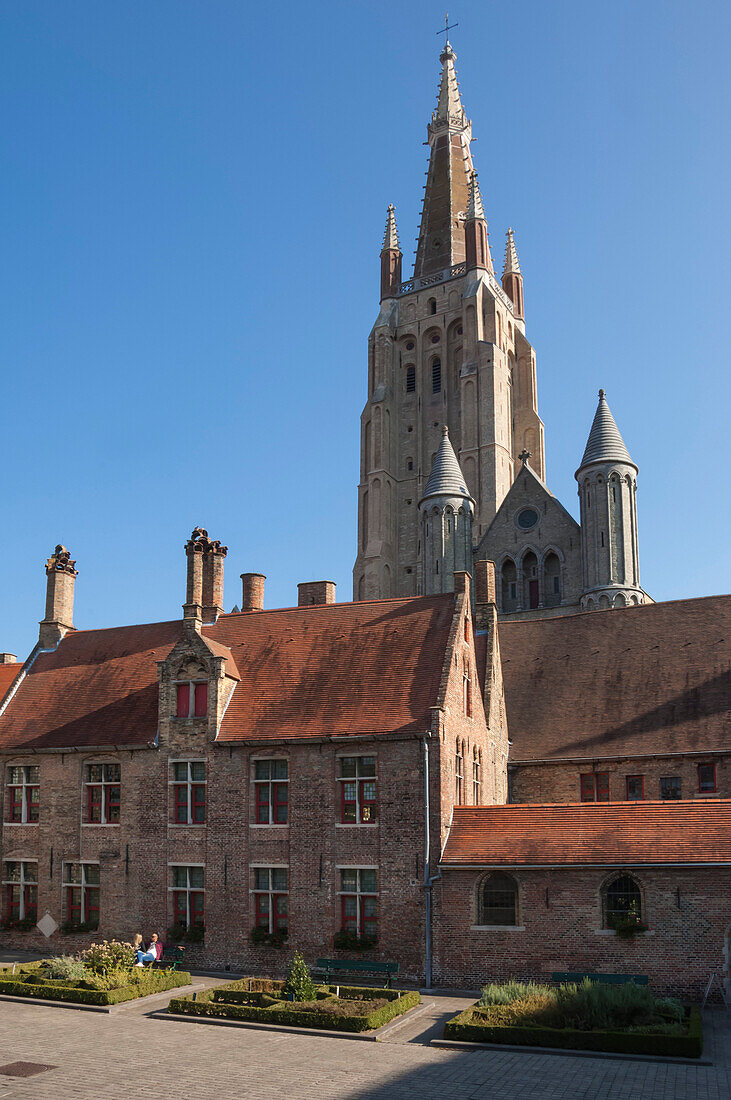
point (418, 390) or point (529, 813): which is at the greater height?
point (418, 390)

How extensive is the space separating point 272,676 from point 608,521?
35179 mm

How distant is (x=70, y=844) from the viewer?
32.8 m

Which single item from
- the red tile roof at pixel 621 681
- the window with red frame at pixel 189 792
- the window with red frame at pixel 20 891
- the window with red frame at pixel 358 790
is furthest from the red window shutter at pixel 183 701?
the red tile roof at pixel 621 681

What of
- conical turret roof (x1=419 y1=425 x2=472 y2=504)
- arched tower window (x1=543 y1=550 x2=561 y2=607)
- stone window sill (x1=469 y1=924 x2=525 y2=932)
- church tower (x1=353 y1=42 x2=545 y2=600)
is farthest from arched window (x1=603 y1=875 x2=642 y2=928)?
church tower (x1=353 y1=42 x2=545 y2=600)

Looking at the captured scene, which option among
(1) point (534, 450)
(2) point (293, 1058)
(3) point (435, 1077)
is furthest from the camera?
(1) point (534, 450)

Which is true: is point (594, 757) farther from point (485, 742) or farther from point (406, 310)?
point (406, 310)

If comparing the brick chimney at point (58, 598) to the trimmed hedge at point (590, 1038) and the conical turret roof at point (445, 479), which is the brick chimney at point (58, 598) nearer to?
the trimmed hedge at point (590, 1038)

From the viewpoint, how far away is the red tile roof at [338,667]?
99.1 ft

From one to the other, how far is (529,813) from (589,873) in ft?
9.10

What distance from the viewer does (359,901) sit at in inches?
1127

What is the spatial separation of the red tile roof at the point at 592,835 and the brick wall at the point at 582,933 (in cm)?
34

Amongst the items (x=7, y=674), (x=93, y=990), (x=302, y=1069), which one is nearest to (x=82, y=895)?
(x=93, y=990)

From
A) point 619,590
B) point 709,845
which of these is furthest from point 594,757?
point 619,590

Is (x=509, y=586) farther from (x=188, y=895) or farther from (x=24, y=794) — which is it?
(x=188, y=895)
